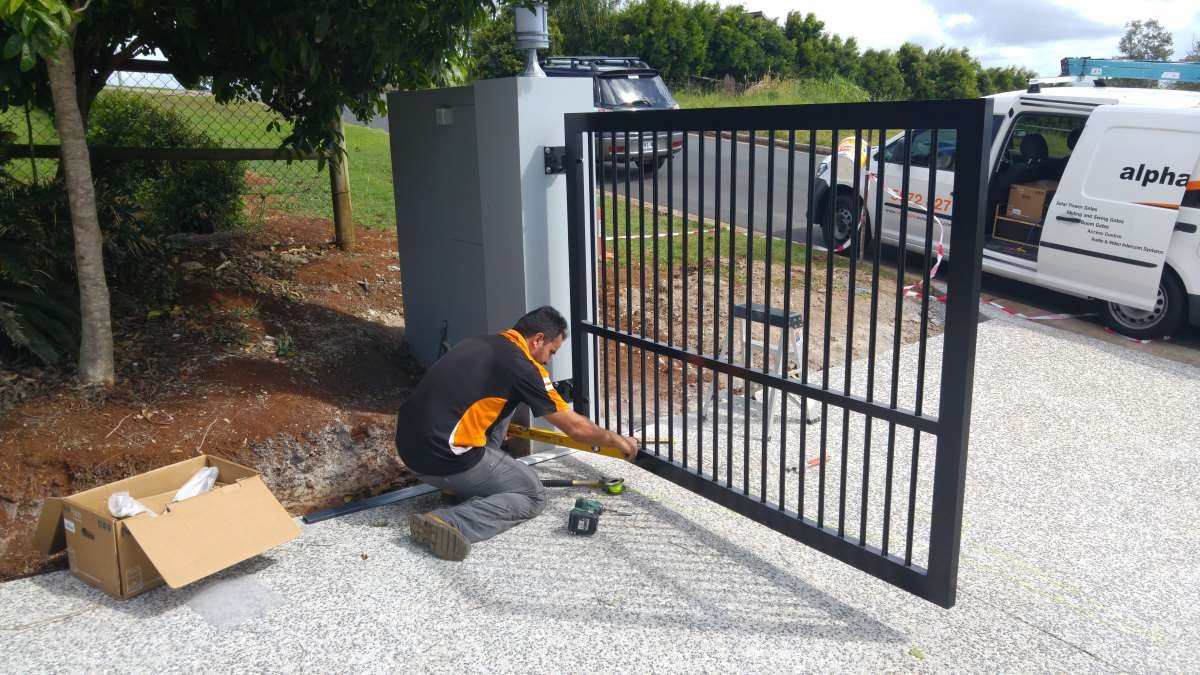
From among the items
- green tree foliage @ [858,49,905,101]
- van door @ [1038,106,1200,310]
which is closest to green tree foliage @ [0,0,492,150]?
van door @ [1038,106,1200,310]

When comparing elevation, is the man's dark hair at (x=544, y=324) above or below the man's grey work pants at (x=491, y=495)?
above

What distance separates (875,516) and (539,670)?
211cm

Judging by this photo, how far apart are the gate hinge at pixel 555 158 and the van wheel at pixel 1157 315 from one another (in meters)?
5.41

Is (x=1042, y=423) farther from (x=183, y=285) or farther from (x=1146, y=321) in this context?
(x=183, y=285)

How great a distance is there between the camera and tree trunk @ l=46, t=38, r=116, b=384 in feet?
16.1

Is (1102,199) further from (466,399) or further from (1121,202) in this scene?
(466,399)

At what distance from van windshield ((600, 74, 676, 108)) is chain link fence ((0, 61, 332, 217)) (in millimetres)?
4701

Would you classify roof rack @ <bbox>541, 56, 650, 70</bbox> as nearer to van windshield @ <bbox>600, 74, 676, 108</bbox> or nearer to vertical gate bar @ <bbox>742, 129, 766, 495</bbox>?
van windshield @ <bbox>600, 74, 676, 108</bbox>

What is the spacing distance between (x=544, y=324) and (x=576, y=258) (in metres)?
0.85

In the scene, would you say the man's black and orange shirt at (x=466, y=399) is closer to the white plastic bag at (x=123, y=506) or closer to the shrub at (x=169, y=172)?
the white plastic bag at (x=123, y=506)

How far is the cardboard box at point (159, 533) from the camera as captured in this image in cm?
378

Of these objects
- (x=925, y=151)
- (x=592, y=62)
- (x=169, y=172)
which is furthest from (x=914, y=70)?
(x=169, y=172)

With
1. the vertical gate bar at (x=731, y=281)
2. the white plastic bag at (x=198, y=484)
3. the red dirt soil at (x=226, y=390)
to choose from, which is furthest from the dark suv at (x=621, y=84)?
the white plastic bag at (x=198, y=484)

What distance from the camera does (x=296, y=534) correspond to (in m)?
4.16
